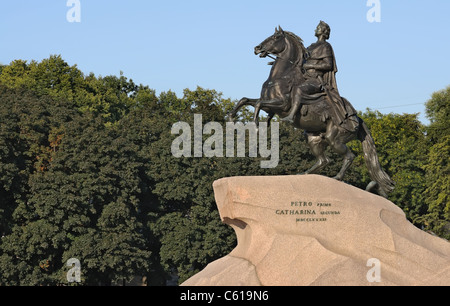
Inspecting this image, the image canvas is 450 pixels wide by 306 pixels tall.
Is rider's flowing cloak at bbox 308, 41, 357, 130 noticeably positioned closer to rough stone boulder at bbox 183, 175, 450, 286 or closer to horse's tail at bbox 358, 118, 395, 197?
horse's tail at bbox 358, 118, 395, 197

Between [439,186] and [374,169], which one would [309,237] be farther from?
[439,186]

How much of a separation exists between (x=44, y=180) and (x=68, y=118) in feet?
17.2

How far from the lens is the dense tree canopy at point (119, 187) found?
102 feet

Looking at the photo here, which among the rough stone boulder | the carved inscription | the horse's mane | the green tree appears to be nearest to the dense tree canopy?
the green tree

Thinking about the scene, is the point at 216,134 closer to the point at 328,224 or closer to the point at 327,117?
the point at 327,117

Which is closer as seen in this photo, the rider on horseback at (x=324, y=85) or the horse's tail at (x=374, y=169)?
the rider on horseback at (x=324, y=85)

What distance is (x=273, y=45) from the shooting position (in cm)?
1858

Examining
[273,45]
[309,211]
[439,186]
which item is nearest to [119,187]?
[439,186]

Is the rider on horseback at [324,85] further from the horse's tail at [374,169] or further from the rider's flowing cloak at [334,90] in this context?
the horse's tail at [374,169]

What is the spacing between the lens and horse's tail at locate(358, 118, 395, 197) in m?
18.6

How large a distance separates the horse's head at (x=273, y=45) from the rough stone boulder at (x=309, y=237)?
3624 mm

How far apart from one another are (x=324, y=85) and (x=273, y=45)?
5.04 ft

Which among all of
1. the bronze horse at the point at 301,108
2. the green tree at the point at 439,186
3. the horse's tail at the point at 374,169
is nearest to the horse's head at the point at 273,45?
the bronze horse at the point at 301,108
